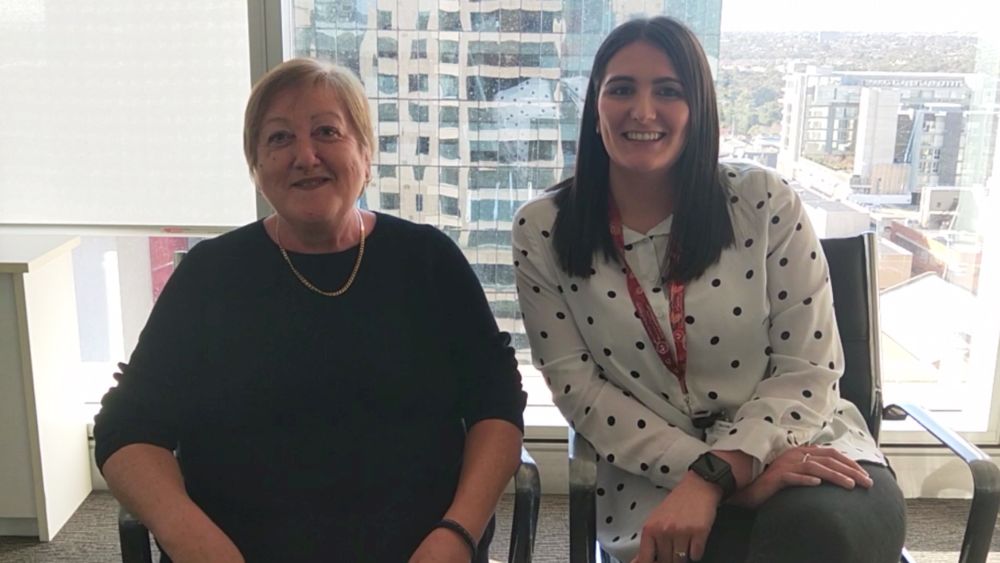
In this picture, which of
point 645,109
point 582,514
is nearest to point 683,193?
point 645,109

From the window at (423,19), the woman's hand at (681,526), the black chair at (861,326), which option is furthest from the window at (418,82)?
the woman's hand at (681,526)

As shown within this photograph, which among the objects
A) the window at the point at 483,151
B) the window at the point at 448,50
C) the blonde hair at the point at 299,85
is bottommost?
the window at the point at 483,151

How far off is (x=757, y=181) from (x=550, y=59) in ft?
3.18

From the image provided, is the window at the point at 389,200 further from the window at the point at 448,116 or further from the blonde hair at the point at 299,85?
the blonde hair at the point at 299,85

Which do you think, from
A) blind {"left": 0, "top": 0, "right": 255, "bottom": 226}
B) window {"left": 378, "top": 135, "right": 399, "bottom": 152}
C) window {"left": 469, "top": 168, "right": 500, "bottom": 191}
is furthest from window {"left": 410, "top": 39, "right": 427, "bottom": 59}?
blind {"left": 0, "top": 0, "right": 255, "bottom": 226}

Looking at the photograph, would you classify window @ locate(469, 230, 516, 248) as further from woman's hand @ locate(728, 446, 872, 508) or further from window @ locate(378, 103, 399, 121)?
woman's hand @ locate(728, 446, 872, 508)

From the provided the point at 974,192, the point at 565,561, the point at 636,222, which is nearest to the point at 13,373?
the point at 565,561

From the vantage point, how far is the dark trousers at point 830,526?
1.27m

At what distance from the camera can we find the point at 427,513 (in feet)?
4.84

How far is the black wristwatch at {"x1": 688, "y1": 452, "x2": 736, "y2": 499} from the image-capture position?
1423 mm

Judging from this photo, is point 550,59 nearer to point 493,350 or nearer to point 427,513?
point 493,350

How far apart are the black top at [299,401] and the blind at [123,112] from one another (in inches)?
37.9

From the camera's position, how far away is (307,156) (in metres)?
1.44

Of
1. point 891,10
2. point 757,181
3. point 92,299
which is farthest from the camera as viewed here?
point 92,299
